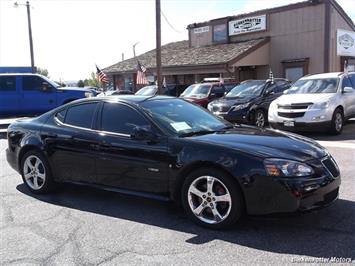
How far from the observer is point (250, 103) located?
14.0 metres

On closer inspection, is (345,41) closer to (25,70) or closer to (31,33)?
(31,33)

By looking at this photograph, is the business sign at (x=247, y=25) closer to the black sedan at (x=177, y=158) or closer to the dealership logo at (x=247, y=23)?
the dealership logo at (x=247, y=23)

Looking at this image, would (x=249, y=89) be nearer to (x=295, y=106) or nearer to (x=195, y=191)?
(x=295, y=106)

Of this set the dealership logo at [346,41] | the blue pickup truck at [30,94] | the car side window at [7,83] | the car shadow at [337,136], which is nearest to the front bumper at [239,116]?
the car shadow at [337,136]

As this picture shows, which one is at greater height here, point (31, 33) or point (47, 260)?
point (31, 33)

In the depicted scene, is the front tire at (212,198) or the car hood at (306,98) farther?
the car hood at (306,98)

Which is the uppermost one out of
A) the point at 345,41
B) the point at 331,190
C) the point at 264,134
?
the point at 345,41

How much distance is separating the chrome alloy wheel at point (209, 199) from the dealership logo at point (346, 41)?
2294cm

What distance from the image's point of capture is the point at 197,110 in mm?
5938

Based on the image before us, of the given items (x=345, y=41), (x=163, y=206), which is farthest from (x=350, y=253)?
(x=345, y=41)

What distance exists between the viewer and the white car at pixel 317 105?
1141 cm

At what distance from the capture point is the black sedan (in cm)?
434

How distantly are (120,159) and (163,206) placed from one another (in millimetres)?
827

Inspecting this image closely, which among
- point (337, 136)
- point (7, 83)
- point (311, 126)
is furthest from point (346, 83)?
point (7, 83)
